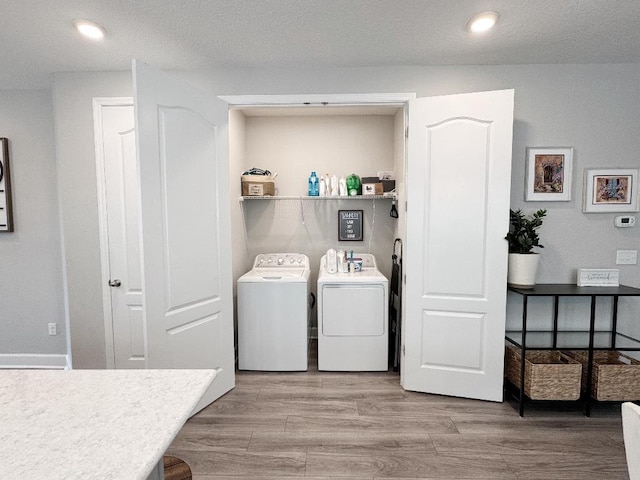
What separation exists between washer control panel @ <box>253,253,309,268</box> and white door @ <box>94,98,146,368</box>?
1271mm

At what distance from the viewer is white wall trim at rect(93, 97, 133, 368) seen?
251 cm

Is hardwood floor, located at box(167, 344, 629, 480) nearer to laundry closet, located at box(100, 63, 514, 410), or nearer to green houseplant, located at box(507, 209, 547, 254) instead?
Result: laundry closet, located at box(100, 63, 514, 410)

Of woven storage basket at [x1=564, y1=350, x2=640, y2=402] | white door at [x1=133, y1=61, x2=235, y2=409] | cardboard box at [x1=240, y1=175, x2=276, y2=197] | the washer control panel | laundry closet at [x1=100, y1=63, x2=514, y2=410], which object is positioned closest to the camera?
white door at [x1=133, y1=61, x2=235, y2=409]

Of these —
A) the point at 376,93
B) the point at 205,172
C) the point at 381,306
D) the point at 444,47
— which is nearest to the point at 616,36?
the point at 444,47

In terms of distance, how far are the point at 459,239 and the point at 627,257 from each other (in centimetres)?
133

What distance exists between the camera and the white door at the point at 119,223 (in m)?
2.53

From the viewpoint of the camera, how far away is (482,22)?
1929 mm

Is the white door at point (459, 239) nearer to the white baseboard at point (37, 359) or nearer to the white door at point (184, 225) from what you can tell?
the white door at point (184, 225)

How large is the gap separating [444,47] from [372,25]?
1.92 ft

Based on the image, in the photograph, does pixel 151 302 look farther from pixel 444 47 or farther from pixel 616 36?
pixel 616 36

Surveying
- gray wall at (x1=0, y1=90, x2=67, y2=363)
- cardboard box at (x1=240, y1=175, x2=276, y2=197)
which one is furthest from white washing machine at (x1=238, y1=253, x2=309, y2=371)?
gray wall at (x1=0, y1=90, x2=67, y2=363)

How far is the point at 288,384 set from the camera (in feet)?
9.07

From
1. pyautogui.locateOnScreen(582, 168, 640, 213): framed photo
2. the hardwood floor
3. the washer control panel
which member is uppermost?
pyautogui.locateOnScreen(582, 168, 640, 213): framed photo

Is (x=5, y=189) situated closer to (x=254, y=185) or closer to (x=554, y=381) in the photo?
(x=254, y=185)
